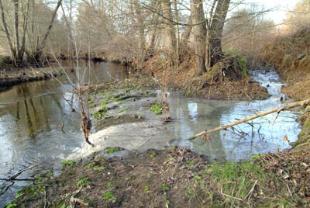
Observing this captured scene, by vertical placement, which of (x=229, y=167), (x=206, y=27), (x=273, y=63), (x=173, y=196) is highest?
(x=206, y=27)

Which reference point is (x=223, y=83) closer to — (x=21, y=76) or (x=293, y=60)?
(x=293, y=60)

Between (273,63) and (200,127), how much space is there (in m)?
10.3

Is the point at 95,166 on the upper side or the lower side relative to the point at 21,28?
lower

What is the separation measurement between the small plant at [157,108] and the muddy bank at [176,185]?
3620 millimetres

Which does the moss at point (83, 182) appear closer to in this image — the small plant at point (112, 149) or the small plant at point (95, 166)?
the small plant at point (95, 166)

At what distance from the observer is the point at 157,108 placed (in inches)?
386

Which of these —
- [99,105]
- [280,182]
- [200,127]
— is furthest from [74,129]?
[280,182]

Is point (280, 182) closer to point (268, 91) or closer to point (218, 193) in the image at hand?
point (218, 193)

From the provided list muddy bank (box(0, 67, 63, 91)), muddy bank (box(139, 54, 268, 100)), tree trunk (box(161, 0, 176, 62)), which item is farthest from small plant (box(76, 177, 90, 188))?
muddy bank (box(0, 67, 63, 91))

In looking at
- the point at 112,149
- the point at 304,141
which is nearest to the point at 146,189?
the point at 112,149

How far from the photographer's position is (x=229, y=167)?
4902 millimetres

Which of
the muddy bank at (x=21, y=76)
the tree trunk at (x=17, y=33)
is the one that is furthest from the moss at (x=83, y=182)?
the tree trunk at (x=17, y=33)

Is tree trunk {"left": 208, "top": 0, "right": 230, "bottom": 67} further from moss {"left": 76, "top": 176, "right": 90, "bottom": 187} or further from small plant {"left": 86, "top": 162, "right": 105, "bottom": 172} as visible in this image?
moss {"left": 76, "top": 176, "right": 90, "bottom": 187}

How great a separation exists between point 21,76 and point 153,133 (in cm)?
1515
